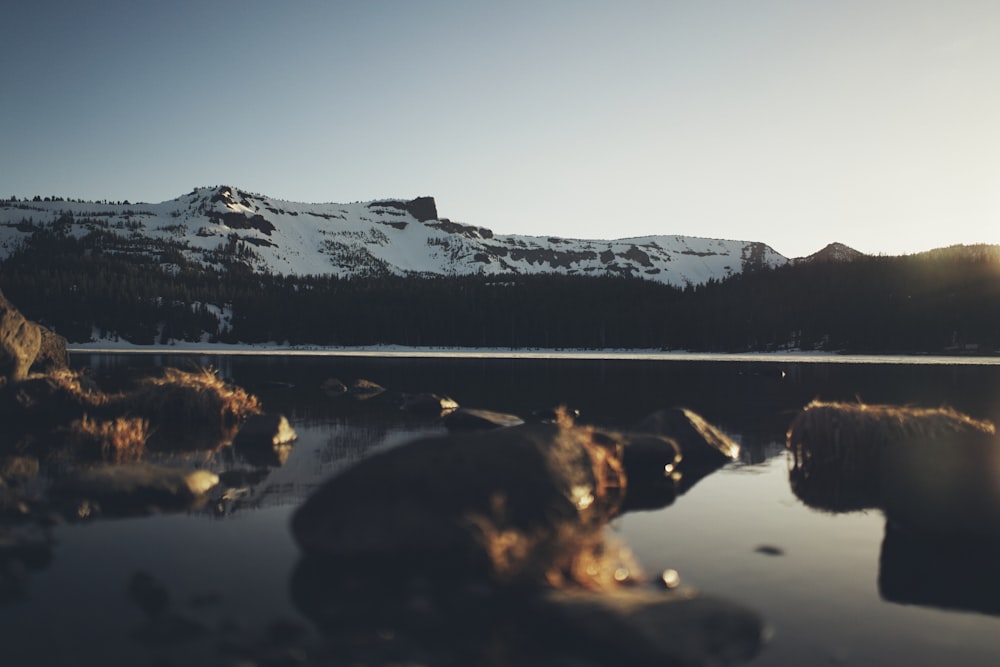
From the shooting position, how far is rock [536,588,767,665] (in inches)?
271

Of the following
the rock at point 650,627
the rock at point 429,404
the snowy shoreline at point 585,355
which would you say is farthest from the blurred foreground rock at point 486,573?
the snowy shoreline at point 585,355

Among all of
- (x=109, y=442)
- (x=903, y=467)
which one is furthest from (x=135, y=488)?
(x=903, y=467)

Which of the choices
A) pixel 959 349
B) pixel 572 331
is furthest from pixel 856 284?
pixel 572 331

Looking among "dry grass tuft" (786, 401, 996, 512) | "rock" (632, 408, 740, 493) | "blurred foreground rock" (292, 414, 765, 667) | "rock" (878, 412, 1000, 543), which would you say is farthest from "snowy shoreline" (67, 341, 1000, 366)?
"blurred foreground rock" (292, 414, 765, 667)

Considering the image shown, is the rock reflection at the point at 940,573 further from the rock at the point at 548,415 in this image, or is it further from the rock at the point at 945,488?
the rock at the point at 548,415

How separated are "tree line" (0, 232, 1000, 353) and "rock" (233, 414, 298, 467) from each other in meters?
143

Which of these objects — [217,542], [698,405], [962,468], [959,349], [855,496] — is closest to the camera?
[217,542]

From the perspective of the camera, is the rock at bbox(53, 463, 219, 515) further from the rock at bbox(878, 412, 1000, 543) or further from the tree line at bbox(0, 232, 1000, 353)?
the tree line at bbox(0, 232, 1000, 353)

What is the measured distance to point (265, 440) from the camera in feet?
68.7

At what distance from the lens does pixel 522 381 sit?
52.4 meters

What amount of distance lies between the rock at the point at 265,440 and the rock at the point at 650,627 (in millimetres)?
13059

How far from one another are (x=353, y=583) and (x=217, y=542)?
353 centimetres

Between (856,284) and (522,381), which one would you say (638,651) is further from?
(856,284)

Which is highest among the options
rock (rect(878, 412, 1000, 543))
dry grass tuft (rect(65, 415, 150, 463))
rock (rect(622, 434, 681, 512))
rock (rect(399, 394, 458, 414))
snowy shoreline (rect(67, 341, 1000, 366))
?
rock (rect(878, 412, 1000, 543))
